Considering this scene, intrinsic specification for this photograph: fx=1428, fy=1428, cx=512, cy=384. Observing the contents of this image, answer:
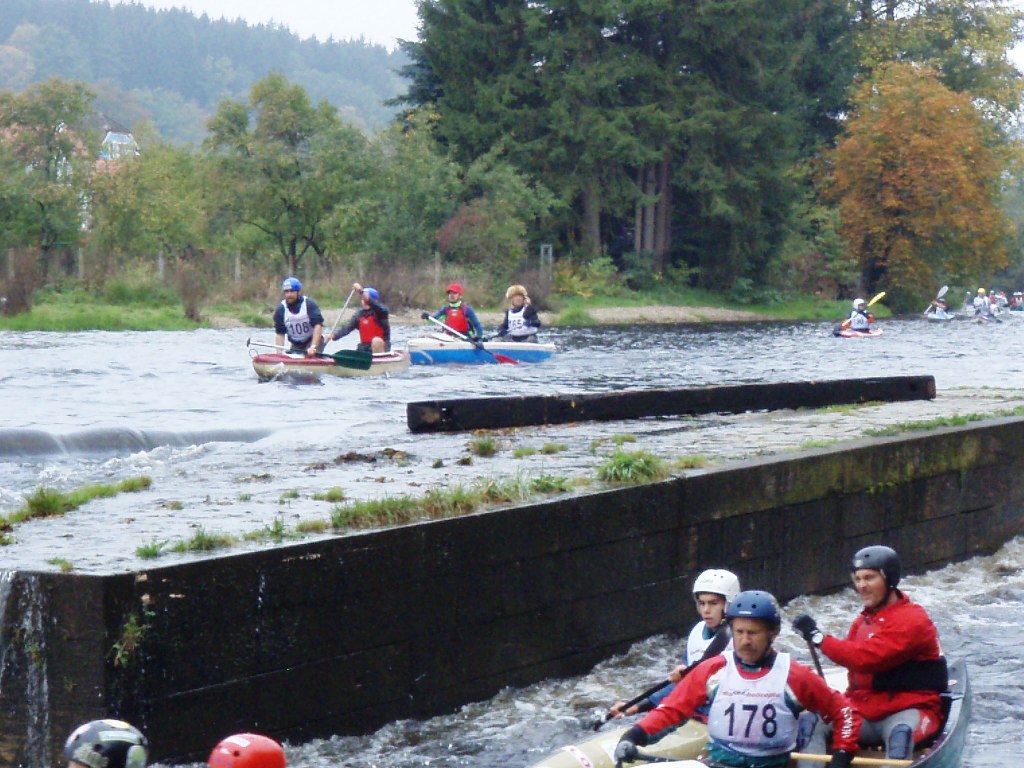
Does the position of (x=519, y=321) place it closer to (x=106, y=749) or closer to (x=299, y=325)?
(x=299, y=325)

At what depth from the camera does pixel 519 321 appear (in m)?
30.3

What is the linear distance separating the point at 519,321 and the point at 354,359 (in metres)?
6.73

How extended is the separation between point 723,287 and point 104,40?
147618 millimetres

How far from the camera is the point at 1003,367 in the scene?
31359mm

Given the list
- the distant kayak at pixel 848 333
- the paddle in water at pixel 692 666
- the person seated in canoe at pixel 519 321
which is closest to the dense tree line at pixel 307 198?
the distant kayak at pixel 848 333

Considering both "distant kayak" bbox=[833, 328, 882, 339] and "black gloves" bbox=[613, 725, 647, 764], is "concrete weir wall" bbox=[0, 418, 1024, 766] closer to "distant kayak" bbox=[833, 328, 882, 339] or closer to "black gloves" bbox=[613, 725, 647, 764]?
"black gloves" bbox=[613, 725, 647, 764]

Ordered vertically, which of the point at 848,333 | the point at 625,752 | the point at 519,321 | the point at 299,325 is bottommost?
the point at 625,752

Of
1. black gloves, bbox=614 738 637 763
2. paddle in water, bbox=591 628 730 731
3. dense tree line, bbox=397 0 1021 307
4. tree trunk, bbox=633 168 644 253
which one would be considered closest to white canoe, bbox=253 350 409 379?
paddle in water, bbox=591 628 730 731

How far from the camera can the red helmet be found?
4.13 meters

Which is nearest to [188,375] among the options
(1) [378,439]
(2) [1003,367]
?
(1) [378,439]

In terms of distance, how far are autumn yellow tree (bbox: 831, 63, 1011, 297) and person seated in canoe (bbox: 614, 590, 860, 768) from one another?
58917 mm

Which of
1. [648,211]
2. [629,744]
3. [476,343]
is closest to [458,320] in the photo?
[476,343]

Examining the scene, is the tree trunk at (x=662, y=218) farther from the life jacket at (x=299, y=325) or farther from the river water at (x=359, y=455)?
the life jacket at (x=299, y=325)

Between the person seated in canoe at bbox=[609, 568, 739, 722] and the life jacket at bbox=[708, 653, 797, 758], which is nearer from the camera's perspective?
the life jacket at bbox=[708, 653, 797, 758]
